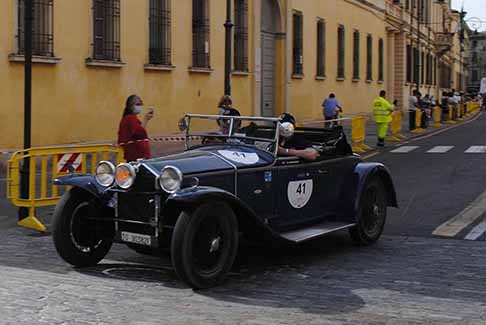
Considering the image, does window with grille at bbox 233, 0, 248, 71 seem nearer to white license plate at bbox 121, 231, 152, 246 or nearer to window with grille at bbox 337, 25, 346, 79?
window with grille at bbox 337, 25, 346, 79

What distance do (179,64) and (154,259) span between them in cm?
1363

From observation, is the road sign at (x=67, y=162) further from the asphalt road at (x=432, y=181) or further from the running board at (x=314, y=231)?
the asphalt road at (x=432, y=181)

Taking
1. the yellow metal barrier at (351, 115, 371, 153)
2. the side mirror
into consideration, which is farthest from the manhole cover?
the yellow metal barrier at (351, 115, 371, 153)

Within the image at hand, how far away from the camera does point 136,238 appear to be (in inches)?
285

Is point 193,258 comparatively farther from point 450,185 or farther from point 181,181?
point 450,185

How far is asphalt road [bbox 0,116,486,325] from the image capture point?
621 cm

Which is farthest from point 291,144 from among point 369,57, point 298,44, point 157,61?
point 369,57

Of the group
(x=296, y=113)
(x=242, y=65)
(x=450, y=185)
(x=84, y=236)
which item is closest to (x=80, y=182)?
(x=84, y=236)

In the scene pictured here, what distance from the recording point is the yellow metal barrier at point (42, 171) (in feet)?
32.8

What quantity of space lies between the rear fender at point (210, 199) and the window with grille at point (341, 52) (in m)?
29.4

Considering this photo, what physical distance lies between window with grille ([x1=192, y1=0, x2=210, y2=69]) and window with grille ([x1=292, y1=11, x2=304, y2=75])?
27.0 feet

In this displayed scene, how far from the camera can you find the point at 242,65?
25.6 m

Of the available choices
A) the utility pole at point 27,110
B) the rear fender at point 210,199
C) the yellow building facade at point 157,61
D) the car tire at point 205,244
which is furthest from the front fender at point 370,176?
the yellow building facade at point 157,61

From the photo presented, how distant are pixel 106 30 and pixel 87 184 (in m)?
11.4
